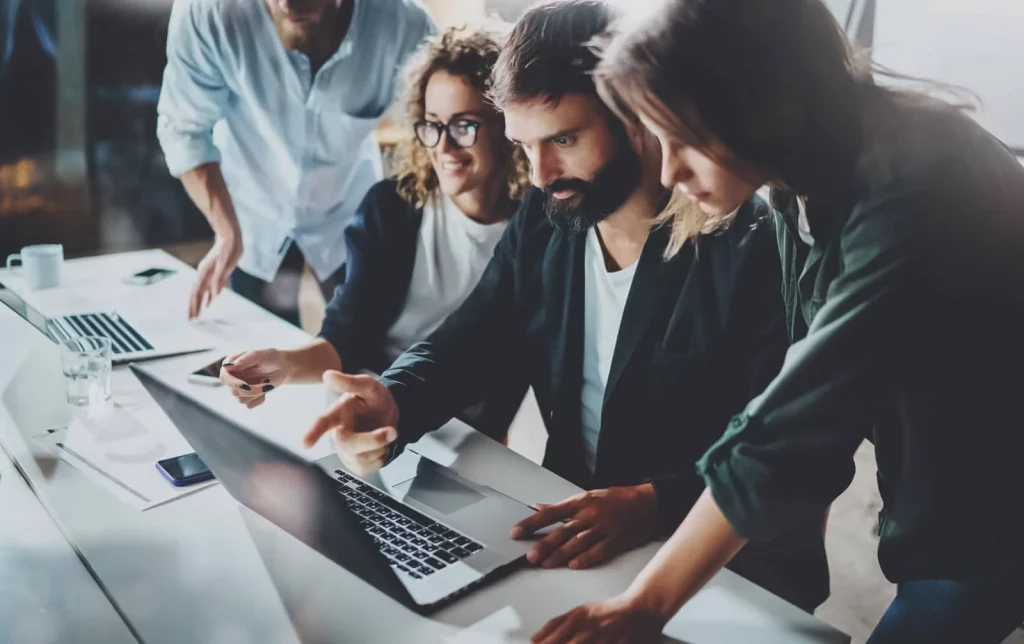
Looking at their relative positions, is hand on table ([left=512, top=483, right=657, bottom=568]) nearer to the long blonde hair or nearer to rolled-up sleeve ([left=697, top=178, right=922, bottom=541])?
rolled-up sleeve ([left=697, top=178, right=922, bottom=541])

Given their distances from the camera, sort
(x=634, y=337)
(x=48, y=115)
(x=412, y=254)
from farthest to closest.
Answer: (x=48, y=115), (x=412, y=254), (x=634, y=337)

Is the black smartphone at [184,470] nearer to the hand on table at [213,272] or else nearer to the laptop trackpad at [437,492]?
the laptop trackpad at [437,492]

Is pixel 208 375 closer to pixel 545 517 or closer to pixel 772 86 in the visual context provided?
pixel 545 517

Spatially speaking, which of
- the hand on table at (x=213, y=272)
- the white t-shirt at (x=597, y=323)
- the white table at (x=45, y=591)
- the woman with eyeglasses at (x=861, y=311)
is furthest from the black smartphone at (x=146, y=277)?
the woman with eyeglasses at (x=861, y=311)

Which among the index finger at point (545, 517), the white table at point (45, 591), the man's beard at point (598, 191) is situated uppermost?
the man's beard at point (598, 191)

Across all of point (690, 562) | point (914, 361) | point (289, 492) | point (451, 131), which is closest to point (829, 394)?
point (914, 361)

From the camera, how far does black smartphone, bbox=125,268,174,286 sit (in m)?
1.82

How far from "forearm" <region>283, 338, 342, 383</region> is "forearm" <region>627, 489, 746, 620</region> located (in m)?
0.73

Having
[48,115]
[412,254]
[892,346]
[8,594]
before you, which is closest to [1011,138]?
[892,346]

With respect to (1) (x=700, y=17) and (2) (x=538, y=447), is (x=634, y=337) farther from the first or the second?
(1) (x=700, y=17)

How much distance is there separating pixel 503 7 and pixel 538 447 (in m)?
0.64

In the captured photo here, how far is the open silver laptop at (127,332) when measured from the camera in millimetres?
1556

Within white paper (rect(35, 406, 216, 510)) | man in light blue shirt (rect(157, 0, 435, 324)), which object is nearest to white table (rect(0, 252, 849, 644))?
white paper (rect(35, 406, 216, 510))

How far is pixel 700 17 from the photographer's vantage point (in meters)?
0.82
